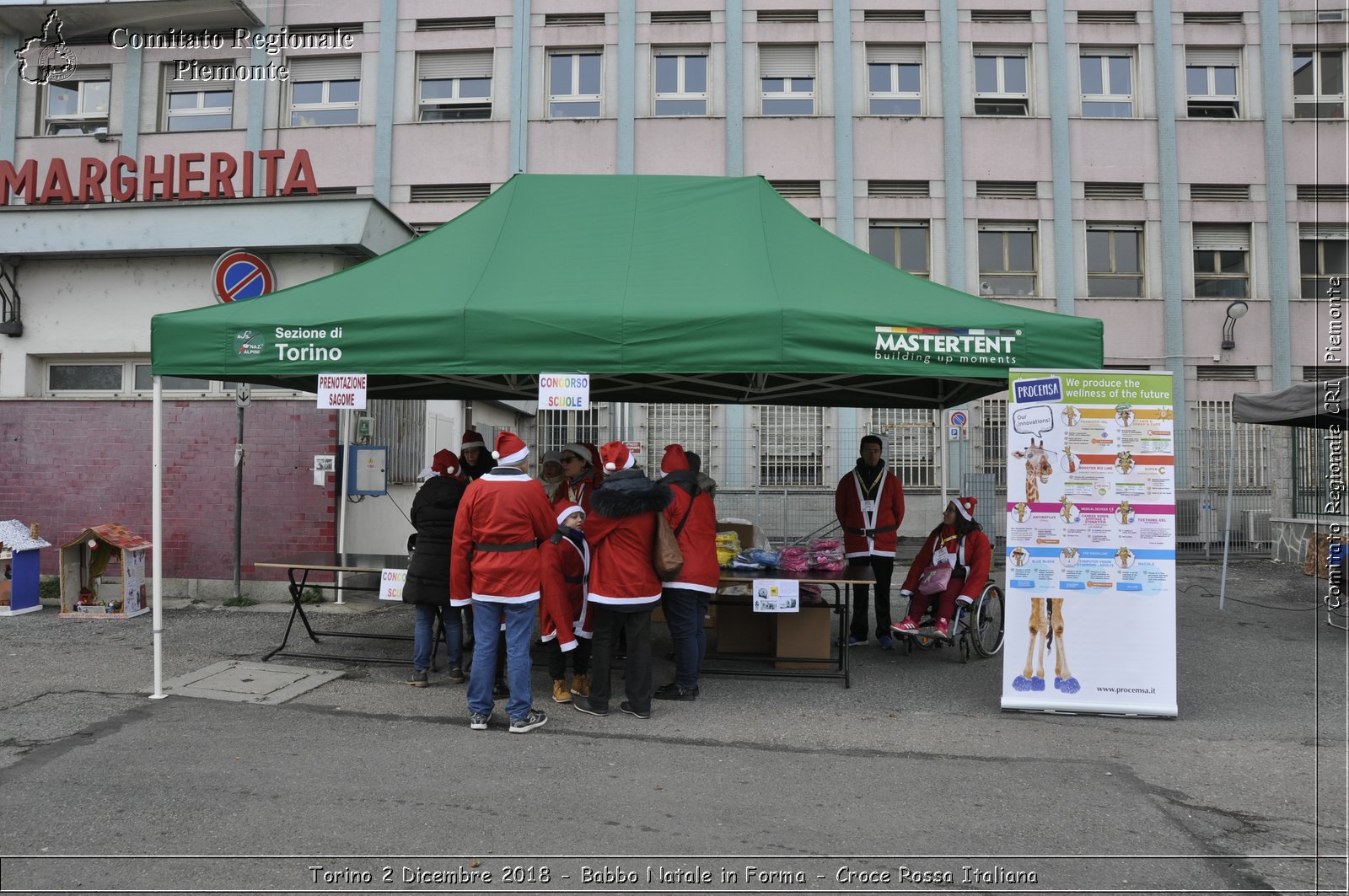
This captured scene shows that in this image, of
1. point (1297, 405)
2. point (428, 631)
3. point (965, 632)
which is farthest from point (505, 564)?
point (1297, 405)

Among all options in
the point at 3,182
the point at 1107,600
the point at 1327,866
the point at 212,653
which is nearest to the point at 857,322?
the point at 1107,600

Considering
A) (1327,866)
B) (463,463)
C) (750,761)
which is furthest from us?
(463,463)

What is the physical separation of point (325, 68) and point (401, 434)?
13.4 metres

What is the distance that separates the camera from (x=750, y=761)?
17.5ft

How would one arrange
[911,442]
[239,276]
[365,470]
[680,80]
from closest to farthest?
[239,276], [365,470], [911,442], [680,80]

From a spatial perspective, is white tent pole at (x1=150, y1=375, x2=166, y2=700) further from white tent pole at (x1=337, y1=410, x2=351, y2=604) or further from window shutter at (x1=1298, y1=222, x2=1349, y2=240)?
window shutter at (x1=1298, y1=222, x2=1349, y2=240)

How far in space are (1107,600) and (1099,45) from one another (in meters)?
18.6

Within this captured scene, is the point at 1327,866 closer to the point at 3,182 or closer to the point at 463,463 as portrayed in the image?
the point at 463,463

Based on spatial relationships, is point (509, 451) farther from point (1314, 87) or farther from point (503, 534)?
point (1314, 87)

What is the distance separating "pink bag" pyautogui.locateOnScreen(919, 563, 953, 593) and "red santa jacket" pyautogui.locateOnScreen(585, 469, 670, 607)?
A: 2898 mm

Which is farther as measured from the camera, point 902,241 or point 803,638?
point 902,241

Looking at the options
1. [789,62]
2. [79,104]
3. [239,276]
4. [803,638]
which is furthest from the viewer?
[79,104]

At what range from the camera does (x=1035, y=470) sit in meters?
6.39

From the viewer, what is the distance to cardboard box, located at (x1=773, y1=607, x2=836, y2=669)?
750cm
